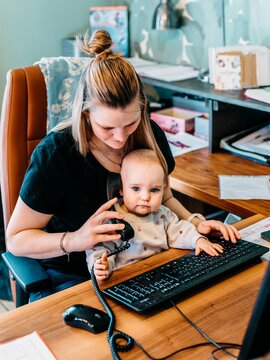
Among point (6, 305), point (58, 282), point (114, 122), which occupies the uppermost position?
point (114, 122)

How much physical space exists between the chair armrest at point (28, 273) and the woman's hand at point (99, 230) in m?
0.14

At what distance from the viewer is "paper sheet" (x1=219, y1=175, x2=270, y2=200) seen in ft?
5.84

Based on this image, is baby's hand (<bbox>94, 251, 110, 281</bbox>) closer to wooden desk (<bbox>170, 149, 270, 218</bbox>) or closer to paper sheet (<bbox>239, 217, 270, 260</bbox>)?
paper sheet (<bbox>239, 217, 270, 260</bbox>)

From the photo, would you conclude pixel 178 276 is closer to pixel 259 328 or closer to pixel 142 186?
pixel 142 186

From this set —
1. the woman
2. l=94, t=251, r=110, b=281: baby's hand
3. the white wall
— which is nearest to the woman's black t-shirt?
the woman

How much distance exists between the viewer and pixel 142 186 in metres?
1.39

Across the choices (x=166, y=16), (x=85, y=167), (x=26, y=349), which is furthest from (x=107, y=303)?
(x=166, y=16)

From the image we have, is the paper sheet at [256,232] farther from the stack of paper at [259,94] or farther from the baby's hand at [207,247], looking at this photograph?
the stack of paper at [259,94]

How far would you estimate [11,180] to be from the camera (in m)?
1.63

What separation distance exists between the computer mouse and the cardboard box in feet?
4.89

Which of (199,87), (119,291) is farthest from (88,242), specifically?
(199,87)

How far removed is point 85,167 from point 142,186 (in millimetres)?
175

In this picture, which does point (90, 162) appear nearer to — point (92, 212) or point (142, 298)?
point (92, 212)

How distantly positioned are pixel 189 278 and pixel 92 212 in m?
0.38
